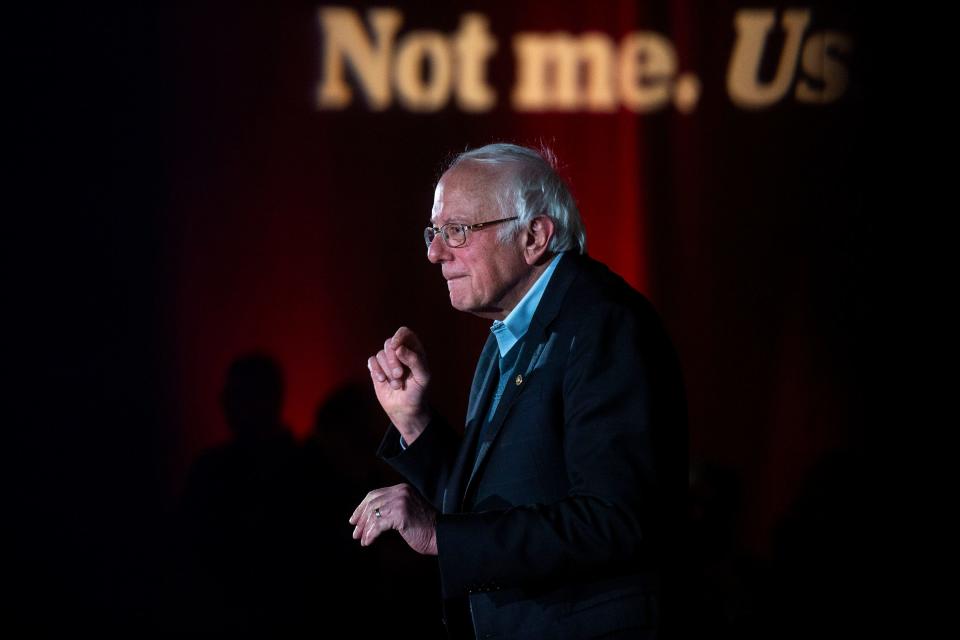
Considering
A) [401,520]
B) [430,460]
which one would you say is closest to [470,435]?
[430,460]

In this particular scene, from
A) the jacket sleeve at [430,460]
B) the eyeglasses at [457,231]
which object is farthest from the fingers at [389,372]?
the eyeglasses at [457,231]

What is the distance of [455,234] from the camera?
74.1 inches

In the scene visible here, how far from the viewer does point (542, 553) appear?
1.54 metres

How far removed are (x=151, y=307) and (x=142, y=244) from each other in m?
0.24

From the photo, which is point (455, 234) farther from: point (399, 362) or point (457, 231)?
point (399, 362)

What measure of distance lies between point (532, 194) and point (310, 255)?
269 centimetres

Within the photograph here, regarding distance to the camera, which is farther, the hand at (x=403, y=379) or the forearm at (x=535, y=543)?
the hand at (x=403, y=379)

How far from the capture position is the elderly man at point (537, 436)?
155 cm

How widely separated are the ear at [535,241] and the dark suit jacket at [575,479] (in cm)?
6

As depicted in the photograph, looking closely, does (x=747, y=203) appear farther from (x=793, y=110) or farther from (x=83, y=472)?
(x=83, y=472)

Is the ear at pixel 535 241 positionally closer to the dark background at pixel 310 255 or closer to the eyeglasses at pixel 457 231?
the eyeglasses at pixel 457 231

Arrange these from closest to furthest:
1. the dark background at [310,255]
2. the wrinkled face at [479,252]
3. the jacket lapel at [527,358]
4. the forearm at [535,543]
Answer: the forearm at [535,543]
the jacket lapel at [527,358]
the wrinkled face at [479,252]
the dark background at [310,255]

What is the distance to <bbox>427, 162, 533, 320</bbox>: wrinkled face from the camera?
6.12 feet

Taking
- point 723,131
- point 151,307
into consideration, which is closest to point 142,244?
point 151,307
